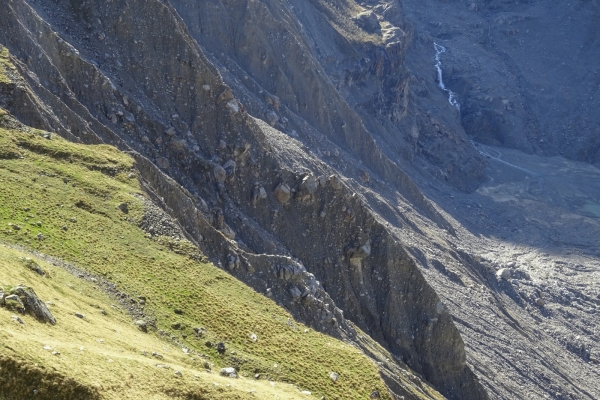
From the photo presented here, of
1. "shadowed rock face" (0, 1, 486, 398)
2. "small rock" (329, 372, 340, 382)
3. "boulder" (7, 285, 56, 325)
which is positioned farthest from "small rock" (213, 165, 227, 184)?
"boulder" (7, 285, 56, 325)

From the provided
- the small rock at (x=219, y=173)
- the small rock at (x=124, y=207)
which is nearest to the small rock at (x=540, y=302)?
the small rock at (x=219, y=173)

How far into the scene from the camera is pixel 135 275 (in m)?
37.7

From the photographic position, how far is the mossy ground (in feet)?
115

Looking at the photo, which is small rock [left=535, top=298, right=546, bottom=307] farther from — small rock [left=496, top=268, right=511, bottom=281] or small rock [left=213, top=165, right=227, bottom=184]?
small rock [left=213, top=165, right=227, bottom=184]

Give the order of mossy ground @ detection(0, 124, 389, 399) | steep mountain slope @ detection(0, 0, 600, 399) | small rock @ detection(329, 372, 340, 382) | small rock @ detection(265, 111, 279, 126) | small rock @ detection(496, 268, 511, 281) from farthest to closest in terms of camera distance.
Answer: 1. small rock @ detection(496, 268, 511, 281)
2. small rock @ detection(265, 111, 279, 126)
3. steep mountain slope @ detection(0, 0, 600, 399)
4. small rock @ detection(329, 372, 340, 382)
5. mossy ground @ detection(0, 124, 389, 399)

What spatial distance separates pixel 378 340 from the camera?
7038 cm

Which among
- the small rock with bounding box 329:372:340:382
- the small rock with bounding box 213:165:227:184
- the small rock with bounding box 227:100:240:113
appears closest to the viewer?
the small rock with bounding box 329:372:340:382

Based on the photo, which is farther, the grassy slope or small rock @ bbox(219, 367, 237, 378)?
small rock @ bbox(219, 367, 237, 378)

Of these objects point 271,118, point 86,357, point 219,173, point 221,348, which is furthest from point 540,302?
point 86,357

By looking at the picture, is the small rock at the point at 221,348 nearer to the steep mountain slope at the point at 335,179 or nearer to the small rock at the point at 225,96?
the steep mountain slope at the point at 335,179

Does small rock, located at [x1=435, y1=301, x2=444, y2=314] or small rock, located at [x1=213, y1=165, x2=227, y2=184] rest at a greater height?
small rock, located at [x1=213, y1=165, x2=227, y2=184]

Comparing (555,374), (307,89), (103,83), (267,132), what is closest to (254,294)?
(103,83)

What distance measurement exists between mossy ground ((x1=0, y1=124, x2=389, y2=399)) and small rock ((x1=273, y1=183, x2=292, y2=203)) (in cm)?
2653

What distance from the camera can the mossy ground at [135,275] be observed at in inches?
1377
